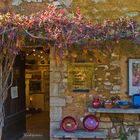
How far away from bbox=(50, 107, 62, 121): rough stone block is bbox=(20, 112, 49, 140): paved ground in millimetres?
1485

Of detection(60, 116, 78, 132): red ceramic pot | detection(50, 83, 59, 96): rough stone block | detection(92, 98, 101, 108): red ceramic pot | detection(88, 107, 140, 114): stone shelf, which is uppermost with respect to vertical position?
detection(50, 83, 59, 96): rough stone block

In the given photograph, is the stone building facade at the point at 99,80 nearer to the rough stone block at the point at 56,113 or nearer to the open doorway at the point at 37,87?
the rough stone block at the point at 56,113

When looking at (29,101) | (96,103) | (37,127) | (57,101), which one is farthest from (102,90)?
(29,101)

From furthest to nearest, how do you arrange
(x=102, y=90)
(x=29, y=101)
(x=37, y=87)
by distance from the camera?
(x=37, y=87) → (x=29, y=101) → (x=102, y=90)

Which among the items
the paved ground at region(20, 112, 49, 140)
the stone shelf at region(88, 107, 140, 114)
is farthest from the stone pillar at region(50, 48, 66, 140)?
the paved ground at region(20, 112, 49, 140)

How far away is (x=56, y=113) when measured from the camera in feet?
26.6

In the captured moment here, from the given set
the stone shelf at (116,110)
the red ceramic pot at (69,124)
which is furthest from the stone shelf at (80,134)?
the stone shelf at (116,110)

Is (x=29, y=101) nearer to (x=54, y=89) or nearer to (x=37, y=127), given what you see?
(x=37, y=127)

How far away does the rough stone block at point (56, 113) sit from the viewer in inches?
318

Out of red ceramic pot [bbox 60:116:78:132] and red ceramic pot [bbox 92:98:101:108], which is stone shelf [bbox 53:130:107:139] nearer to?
red ceramic pot [bbox 60:116:78:132]

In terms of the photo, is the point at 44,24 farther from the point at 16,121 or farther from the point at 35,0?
the point at 16,121

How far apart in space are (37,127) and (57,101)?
9.53 ft

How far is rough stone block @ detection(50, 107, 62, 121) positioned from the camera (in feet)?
26.5

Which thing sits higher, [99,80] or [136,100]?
[99,80]
